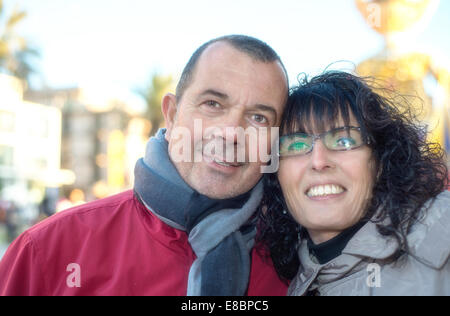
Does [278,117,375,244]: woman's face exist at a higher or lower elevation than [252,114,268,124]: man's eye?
lower

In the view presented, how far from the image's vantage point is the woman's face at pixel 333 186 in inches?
94.7

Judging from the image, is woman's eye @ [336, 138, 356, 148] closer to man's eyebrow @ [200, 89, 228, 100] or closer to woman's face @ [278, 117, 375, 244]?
woman's face @ [278, 117, 375, 244]

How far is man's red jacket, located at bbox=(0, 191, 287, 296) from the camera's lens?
7.38ft

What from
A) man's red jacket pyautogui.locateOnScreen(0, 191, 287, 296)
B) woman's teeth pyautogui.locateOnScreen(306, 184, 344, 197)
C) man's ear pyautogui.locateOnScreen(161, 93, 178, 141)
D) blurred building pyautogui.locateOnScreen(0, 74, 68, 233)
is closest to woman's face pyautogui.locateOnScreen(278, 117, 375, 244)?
woman's teeth pyautogui.locateOnScreen(306, 184, 344, 197)

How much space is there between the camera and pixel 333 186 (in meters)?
2.42

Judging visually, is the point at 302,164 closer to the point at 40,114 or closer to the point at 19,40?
the point at 19,40

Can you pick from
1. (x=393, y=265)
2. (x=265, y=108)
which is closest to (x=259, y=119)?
(x=265, y=108)

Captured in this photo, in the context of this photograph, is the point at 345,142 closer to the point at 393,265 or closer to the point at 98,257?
the point at 393,265

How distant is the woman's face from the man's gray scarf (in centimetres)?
38

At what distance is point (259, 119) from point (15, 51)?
27973 millimetres

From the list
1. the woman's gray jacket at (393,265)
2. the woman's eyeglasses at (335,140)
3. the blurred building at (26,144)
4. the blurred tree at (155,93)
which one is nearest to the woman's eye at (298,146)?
the woman's eyeglasses at (335,140)

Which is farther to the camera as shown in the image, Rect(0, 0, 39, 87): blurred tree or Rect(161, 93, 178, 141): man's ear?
Rect(0, 0, 39, 87): blurred tree

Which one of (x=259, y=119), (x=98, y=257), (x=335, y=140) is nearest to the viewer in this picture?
(x=98, y=257)
